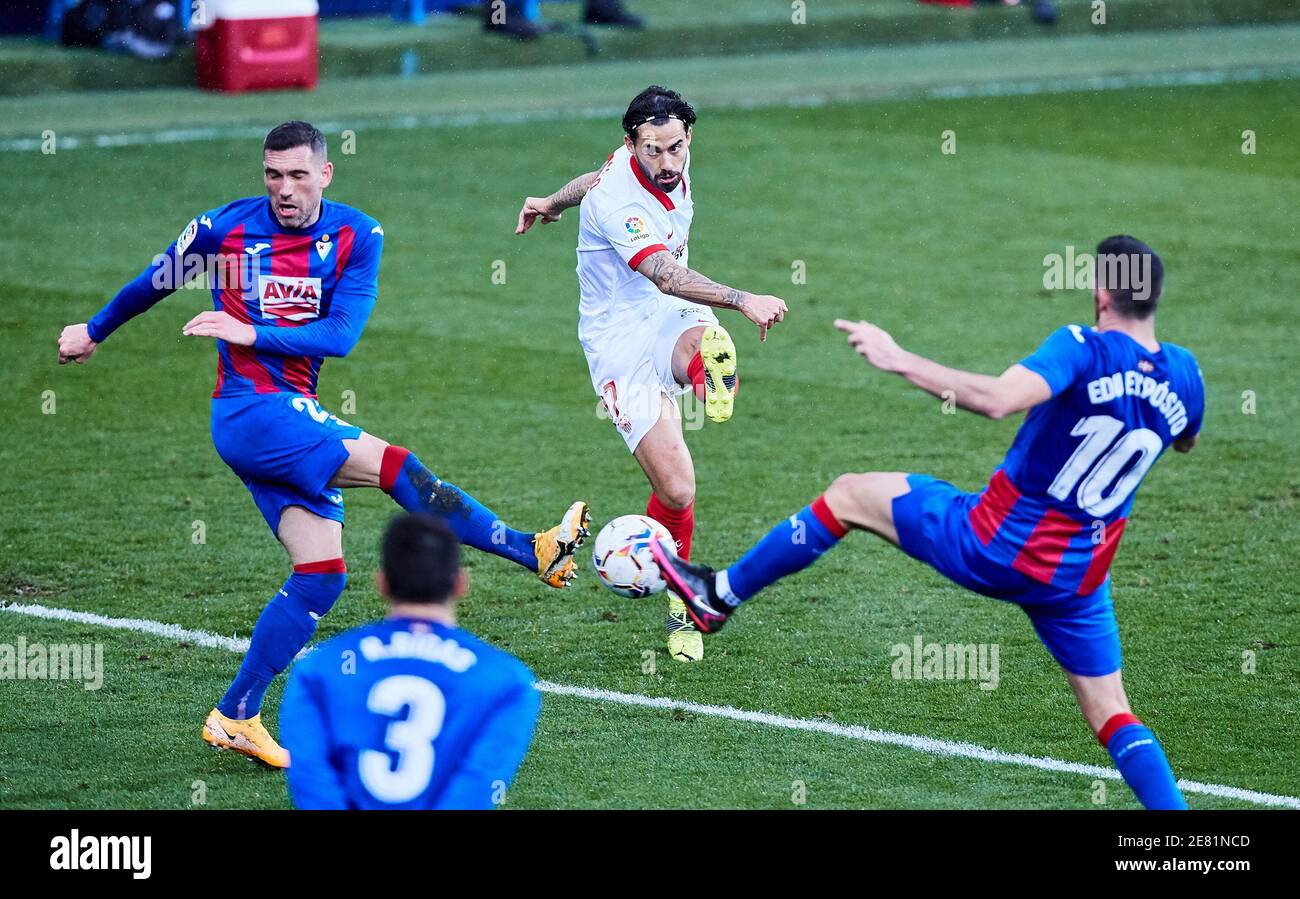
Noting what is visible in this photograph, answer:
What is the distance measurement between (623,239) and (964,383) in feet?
9.58

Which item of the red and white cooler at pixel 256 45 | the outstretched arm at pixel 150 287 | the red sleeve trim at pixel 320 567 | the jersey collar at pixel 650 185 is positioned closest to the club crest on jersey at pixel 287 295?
the outstretched arm at pixel 150 287

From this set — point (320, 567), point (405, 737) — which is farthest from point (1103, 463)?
point (320, 567)

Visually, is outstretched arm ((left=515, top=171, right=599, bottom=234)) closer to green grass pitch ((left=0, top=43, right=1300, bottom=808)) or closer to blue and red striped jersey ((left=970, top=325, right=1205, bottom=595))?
green grass pitch ((left=0, top=43, right=1300, bottom=808))

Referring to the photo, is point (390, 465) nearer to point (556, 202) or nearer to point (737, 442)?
point (556, 202)

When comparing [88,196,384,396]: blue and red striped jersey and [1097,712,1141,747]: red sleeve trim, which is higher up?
[88,196,384,396]: blue and red striped jersey

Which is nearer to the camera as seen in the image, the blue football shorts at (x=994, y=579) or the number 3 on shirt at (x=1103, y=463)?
the number 3 on shirt at (x=1103, y=463)

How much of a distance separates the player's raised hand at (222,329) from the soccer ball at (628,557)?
1554mm

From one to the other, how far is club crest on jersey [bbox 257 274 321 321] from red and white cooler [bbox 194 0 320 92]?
1423 cm

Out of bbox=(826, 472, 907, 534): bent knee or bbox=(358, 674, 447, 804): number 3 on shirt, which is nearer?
bbox=(358, 674, 447, 804): number 3 on shirt

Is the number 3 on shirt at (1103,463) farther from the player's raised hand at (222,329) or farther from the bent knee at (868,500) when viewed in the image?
the player's raised hand at (222,329)

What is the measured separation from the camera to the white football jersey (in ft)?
25.3

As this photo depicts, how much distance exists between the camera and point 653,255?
24.8 ft

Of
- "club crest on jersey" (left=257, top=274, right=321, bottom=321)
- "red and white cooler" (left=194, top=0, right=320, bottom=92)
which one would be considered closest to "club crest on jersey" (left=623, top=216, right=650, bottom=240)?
"club crest on jersey" (left=257, top=274, right=321, bottom=321)

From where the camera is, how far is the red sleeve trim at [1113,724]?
561cm
